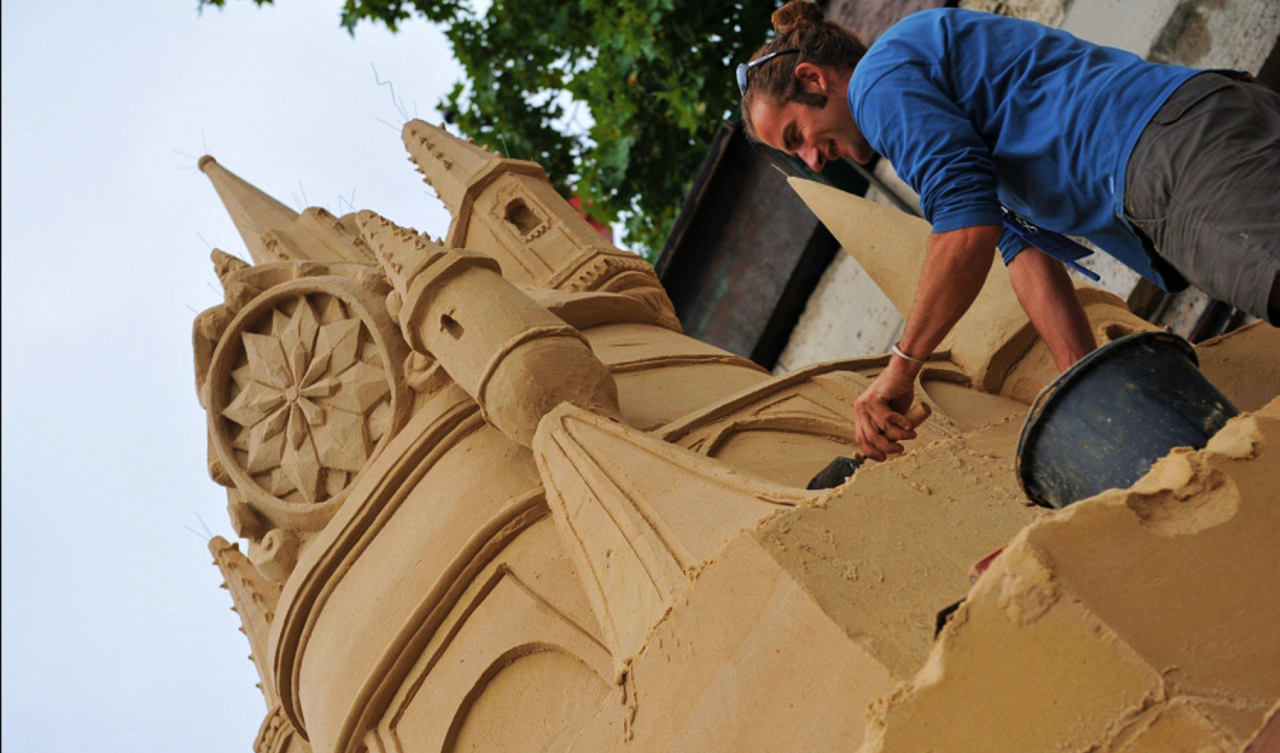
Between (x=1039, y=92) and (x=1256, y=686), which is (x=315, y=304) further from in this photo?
(x=1256, y=686)

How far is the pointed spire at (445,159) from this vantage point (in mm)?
8258

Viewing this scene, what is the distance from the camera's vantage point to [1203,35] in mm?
7742

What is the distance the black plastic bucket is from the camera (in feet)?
7.67

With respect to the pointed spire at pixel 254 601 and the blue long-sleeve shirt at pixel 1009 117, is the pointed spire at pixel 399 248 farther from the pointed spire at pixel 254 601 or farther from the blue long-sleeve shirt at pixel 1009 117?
the blue long-sleeve shirt at pixel 1009 117

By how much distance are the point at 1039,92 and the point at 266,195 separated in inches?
274

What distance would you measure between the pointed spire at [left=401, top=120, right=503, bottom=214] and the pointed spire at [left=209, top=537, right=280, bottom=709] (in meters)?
3.19

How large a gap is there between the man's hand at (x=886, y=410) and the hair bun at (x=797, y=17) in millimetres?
1051

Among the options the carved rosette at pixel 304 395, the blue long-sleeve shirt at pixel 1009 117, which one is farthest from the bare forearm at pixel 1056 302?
the carved rosette at pixel 304 395

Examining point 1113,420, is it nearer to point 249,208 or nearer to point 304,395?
point 304,395

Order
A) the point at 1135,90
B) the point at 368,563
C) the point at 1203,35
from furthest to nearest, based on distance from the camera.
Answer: the point at 1203,35
the point at 368,563
the point at 1135,90

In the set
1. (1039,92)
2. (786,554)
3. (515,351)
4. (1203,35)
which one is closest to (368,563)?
(515,351)

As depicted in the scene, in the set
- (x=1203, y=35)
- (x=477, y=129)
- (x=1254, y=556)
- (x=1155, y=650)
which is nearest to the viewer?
(x=1155, y=650)

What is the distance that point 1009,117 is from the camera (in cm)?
282

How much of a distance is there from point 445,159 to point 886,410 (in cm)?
632
